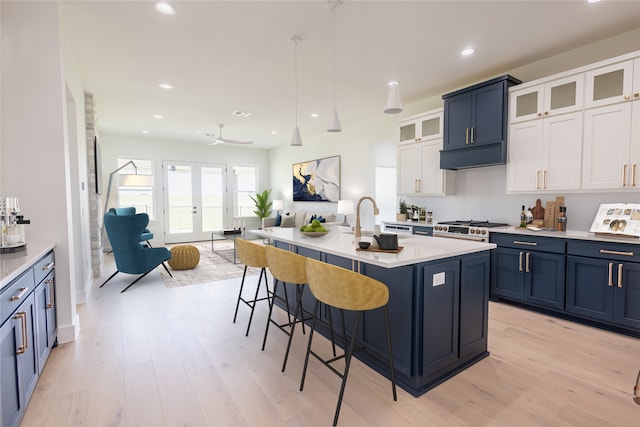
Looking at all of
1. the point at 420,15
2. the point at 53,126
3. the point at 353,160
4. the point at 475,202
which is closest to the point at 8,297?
the point at 53,126

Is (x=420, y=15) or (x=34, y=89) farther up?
(x=420, y=15)

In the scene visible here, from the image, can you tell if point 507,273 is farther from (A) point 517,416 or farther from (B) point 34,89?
(B) point 34,89

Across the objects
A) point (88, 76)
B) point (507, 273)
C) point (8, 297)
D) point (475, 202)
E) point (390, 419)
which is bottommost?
point (390, 419)

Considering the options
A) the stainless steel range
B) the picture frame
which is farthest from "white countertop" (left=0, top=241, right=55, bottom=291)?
the picture frame

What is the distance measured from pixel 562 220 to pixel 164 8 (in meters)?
4.34

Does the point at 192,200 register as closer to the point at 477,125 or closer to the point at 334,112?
the point at 334,112

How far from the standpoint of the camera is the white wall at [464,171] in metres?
3.23

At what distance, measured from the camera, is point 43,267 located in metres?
2.19

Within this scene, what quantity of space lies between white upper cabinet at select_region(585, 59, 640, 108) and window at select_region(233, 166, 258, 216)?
26.3 ft

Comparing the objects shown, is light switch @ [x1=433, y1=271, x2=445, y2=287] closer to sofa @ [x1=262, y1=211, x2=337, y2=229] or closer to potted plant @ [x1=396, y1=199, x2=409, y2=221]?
potted plant @ [x1=396, y1=199, x2=409, y2=221]

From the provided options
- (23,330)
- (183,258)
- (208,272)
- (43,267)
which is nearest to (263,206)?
(183,258)

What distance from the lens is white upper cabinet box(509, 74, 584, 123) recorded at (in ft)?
10.1

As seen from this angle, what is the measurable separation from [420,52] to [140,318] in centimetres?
410

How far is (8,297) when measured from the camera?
5.09 ft
